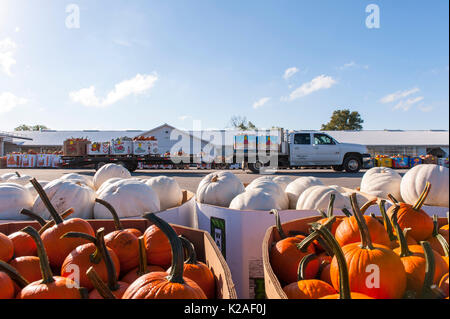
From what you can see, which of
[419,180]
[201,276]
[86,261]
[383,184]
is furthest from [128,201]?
[383,184]

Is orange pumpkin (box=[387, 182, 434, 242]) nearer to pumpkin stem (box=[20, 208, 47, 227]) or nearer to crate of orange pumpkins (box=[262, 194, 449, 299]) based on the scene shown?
crate of orange pumpkins (box=[262, 194, 449, 299])

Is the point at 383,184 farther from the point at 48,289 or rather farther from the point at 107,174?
the point at 107,174

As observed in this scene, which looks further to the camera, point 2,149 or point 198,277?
point 2,149

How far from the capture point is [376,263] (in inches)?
44.2

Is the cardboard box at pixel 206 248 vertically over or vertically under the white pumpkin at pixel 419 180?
under

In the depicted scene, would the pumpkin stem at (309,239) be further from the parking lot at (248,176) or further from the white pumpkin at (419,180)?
the parking lot at (248,176)

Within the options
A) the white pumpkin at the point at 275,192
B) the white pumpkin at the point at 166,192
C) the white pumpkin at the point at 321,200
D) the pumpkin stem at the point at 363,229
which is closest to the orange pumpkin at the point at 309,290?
the pumpkin stem at the point at 363,229

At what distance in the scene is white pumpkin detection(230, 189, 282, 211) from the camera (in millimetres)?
2514

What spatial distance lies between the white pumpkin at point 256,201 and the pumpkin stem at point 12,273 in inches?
66.6

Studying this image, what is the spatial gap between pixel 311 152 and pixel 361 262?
13.4 meters

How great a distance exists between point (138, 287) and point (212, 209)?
1.50m

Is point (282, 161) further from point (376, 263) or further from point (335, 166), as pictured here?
point (376, 263)

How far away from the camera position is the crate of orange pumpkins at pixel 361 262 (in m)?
0.99
